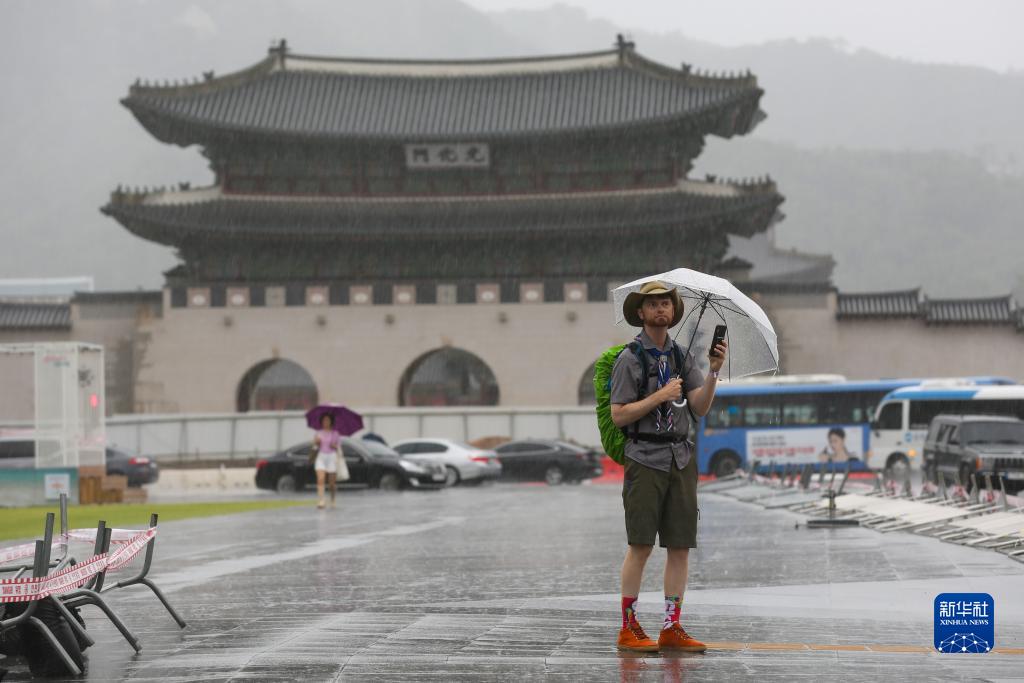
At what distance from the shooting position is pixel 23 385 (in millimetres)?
42938

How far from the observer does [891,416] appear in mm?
33438

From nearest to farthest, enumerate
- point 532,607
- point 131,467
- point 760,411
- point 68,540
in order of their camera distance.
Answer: point 68,540, point 532,607, point 131,467, point 760,411

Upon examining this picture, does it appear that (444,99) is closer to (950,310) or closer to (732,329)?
(950,310)

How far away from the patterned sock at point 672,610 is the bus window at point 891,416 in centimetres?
2797

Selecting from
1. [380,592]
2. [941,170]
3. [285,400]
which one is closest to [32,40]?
[941,170]

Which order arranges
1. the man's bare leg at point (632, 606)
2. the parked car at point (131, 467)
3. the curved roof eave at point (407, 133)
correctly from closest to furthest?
the man's bare leg at point (632, 606)
the parked car at point (131, 467)
the curved roof eave at point (407, 133)

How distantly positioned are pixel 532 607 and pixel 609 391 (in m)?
2.26

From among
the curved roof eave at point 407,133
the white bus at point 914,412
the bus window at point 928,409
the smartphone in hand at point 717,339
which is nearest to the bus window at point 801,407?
the white bus at point 914,412

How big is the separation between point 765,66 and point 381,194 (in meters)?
117

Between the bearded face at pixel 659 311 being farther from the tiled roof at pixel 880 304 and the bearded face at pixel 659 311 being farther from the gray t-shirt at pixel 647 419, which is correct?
the tiled roof at pixel 880 304

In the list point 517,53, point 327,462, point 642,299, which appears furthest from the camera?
point 517,53

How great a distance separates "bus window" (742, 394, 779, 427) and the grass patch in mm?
13586

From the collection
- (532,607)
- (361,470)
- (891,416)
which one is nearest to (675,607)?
(532,607)

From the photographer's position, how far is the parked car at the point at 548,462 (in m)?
35.1
